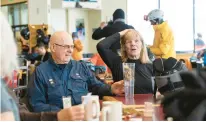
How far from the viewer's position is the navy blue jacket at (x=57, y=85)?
8.21 feet

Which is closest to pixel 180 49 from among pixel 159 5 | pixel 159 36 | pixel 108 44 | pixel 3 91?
pixel 159 5

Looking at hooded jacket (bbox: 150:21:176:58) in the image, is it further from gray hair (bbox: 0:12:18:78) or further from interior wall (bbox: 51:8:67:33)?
interior wall (bbox: 51:8:67:33)

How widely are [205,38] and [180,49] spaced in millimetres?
685

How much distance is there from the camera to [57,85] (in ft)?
8.53

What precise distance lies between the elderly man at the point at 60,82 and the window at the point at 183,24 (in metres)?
6.79

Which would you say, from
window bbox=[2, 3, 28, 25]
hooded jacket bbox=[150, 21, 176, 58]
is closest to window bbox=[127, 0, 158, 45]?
window bbox=[2, 3, 28, 25]

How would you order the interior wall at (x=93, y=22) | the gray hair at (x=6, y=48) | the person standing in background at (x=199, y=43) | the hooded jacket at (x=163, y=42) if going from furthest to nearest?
the interior wall at (x=93, y=22)
the person standing in background at (x=199, y=43)
the hooded jacket at (x=163, y=42)
the gray hair at (x=6, y=48)

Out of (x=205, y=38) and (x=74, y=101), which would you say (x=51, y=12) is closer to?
(x=205, y=38)

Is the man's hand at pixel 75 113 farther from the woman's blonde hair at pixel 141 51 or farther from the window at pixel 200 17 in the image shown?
the window at pixel 200 17

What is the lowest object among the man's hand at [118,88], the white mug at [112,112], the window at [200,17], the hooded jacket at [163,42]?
the man's hand at [118,88]

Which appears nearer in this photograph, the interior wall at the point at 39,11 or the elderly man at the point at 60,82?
the elderly man at the point at 60,82

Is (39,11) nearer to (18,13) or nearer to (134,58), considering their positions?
(18,13)

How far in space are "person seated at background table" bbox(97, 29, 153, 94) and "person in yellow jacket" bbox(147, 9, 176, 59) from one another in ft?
5.66

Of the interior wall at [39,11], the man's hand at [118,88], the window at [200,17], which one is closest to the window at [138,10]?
the window at [200,17]
